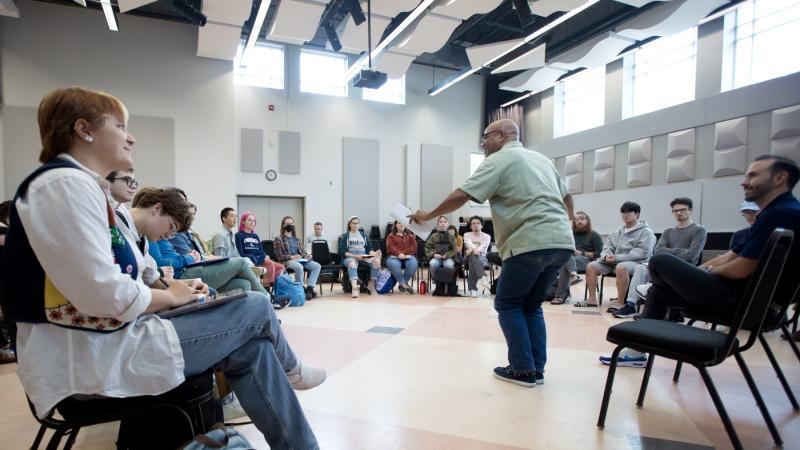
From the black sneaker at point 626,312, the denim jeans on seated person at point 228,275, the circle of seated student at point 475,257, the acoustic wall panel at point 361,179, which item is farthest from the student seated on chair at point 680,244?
the acoustic wall panel at point 361,179

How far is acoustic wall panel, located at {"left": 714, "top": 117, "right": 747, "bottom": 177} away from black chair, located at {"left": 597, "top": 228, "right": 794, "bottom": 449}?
19.8 feet

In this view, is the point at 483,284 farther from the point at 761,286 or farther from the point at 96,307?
the point at 96,307

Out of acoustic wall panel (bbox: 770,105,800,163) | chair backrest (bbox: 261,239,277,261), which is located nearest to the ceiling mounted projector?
chair backrest (bbox: 261,239,277,261)

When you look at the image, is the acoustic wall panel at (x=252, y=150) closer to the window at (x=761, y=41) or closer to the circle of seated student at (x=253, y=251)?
the circle of seated student at (x=253, y=251)

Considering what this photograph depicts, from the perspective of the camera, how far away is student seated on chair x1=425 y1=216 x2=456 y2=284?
5.84 meters

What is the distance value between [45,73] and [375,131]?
6.16m

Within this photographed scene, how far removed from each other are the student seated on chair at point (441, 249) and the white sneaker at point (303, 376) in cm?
439

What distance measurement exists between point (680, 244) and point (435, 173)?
667 centimetres

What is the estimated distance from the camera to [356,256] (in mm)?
6262

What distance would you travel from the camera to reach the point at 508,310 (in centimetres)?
217

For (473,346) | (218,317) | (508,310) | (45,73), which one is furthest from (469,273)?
(45,73)

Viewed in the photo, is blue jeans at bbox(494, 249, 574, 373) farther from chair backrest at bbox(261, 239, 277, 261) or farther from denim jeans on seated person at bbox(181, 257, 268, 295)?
chair backrest at bbox(261, 239, 277, 261)

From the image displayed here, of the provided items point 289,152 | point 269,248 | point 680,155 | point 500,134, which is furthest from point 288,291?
point 680,155

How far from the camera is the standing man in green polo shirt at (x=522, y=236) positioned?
6.94ft
